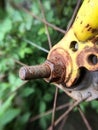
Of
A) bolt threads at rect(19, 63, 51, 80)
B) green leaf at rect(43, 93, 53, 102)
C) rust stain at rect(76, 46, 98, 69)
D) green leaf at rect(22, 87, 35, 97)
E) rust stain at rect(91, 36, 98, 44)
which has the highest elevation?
green leaf at rect(22, 87, 35, 97)

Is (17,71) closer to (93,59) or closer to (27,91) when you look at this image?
(27,91)

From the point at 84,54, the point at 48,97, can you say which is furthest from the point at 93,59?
the point at 48,97

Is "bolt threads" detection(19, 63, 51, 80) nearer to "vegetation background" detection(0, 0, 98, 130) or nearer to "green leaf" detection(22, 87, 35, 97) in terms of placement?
"vegetation background" detection(0, 0, 98, 130)

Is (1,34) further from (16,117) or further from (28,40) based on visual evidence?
(16,117)

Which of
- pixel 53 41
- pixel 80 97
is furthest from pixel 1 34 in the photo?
pixel 80 97

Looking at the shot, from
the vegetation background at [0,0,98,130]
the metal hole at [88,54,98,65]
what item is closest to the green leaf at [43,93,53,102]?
the vegetation background at [0,0,98,130]

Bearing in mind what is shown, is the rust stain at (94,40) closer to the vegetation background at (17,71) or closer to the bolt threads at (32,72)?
the bolt threads at (32,72)

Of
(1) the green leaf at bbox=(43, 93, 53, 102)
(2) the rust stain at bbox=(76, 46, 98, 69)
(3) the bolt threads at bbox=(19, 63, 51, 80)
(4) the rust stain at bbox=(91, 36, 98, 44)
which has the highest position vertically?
(1) the green leaf at bbox=(43, 93, 53, 102)

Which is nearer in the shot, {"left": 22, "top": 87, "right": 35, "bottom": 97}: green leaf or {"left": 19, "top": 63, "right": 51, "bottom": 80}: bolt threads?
{"left": 19, "top": 63, "right": 51, "bottom": 80}: bolt threads

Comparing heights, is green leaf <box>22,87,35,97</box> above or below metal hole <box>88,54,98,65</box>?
above

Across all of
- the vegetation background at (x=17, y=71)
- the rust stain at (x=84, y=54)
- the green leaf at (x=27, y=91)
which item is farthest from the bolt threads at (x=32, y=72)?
the green leaf at (x=27, y=91)

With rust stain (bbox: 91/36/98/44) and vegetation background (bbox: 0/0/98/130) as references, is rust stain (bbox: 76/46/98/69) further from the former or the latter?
vegetation background (bbox: 0/0/98/130)

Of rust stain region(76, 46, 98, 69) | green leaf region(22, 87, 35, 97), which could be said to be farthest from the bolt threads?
green leaf region(22, 87, 35, 97)
